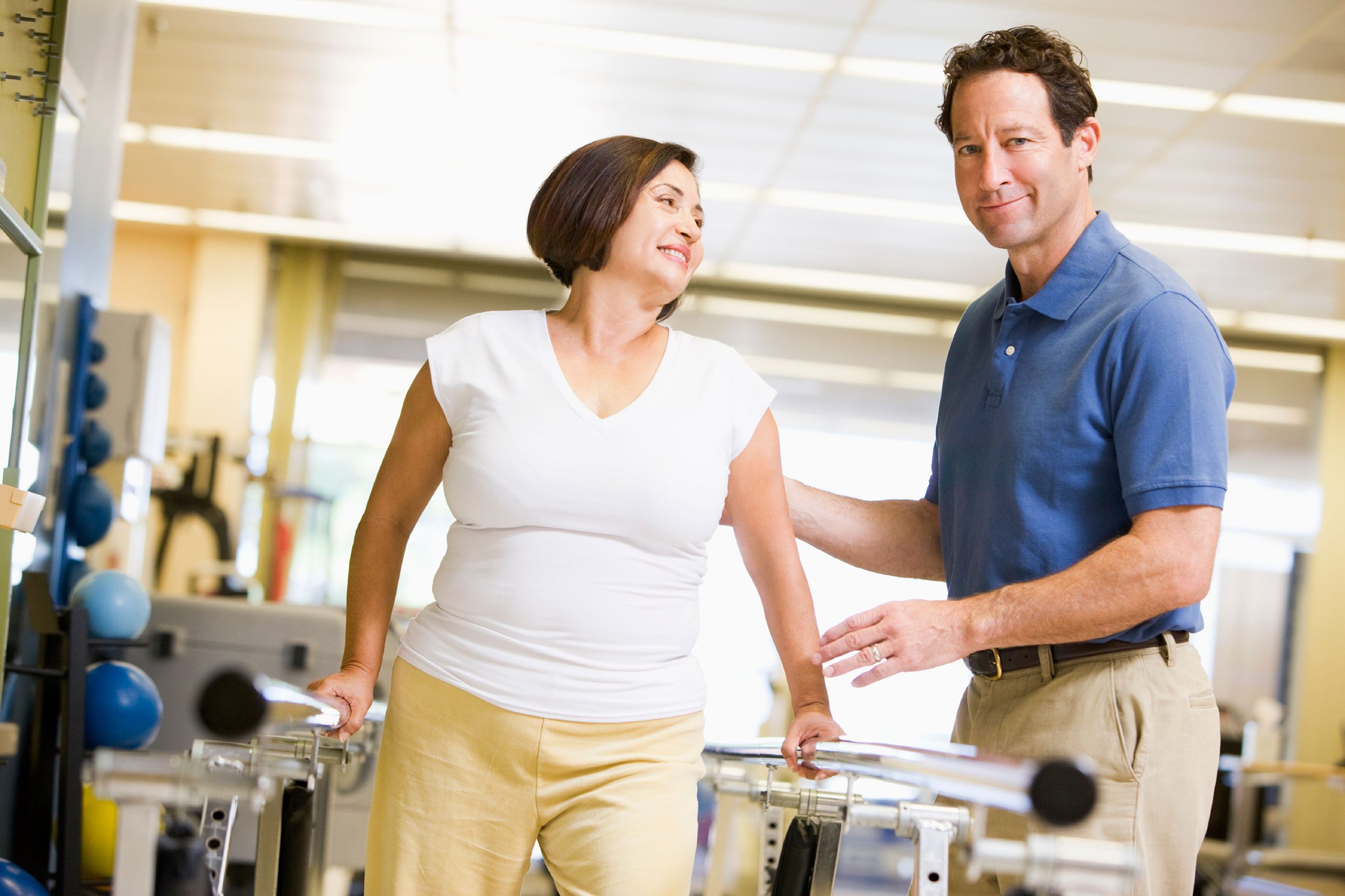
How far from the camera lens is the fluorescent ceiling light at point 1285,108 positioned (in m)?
5.31

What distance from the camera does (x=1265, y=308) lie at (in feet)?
27.3

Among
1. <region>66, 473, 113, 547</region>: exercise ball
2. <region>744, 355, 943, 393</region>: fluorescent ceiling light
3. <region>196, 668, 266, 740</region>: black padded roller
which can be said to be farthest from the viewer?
<region>744, 355, 943, 393</region>: fluorescent ceiling light

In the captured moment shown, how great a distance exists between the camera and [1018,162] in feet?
5.71

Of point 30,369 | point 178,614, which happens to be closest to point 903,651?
point 30,369

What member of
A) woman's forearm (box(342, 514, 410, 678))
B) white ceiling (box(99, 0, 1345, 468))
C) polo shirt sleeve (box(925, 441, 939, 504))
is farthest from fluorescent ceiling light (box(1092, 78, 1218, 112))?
woman's forearm (box(342, 514, 410, 678))

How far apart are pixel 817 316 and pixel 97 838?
21.5 feet

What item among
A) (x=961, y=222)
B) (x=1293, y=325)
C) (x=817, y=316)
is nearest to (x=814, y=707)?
(x=961, y=222)

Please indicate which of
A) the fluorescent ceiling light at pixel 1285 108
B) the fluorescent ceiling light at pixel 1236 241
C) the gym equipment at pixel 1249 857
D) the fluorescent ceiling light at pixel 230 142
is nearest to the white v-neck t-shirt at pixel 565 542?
the gym equipment at pixel 1249 857

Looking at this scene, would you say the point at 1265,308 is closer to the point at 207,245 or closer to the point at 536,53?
the point at 536,53

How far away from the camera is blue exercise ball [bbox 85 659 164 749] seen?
11.1ft

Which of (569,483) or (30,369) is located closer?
(569,483)

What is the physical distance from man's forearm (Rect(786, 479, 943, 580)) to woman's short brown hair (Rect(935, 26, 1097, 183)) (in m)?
0.64

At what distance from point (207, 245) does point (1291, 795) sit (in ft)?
28.1

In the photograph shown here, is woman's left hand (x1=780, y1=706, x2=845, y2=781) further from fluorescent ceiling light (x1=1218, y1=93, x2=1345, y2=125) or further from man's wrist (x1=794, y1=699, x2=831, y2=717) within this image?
fluorescent ceiling light (x1=1218, y1=93, x2=1345, y2=125)
